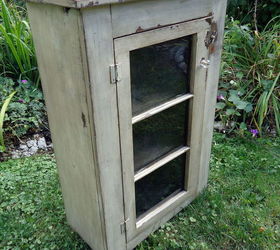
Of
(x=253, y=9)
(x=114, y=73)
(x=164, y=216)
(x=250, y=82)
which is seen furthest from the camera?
(x=253, y=9)

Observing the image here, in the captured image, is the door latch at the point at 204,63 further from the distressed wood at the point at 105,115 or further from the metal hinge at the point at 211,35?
the distressed wood at the point at 105,115

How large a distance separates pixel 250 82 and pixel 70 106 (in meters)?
2.23

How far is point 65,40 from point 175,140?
0.90 m

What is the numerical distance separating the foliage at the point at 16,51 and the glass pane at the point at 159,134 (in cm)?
181

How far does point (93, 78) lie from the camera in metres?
1.14

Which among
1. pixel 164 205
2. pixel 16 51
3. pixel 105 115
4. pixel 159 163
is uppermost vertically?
pixel 105 115

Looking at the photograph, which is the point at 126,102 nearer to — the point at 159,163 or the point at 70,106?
the point at 70,106

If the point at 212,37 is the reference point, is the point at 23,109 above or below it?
below

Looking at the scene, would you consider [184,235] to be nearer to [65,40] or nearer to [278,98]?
[65,40]

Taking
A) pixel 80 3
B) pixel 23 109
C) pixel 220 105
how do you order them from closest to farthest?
1. pixel 80 3
2. pixel 23 109
3. pixel 220 105

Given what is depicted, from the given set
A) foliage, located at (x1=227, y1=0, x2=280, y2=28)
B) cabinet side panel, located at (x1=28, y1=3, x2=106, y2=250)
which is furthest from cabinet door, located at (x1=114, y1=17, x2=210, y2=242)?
foliage, located at (x1=227, y1=0, x2=280, y2=28)

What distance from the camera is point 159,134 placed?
170 centimetres

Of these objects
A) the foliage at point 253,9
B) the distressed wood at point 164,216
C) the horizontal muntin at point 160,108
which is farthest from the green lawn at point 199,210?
the foliage at point 253,9

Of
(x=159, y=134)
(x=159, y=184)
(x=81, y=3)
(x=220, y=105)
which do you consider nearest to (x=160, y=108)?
(x=159, y=134)
